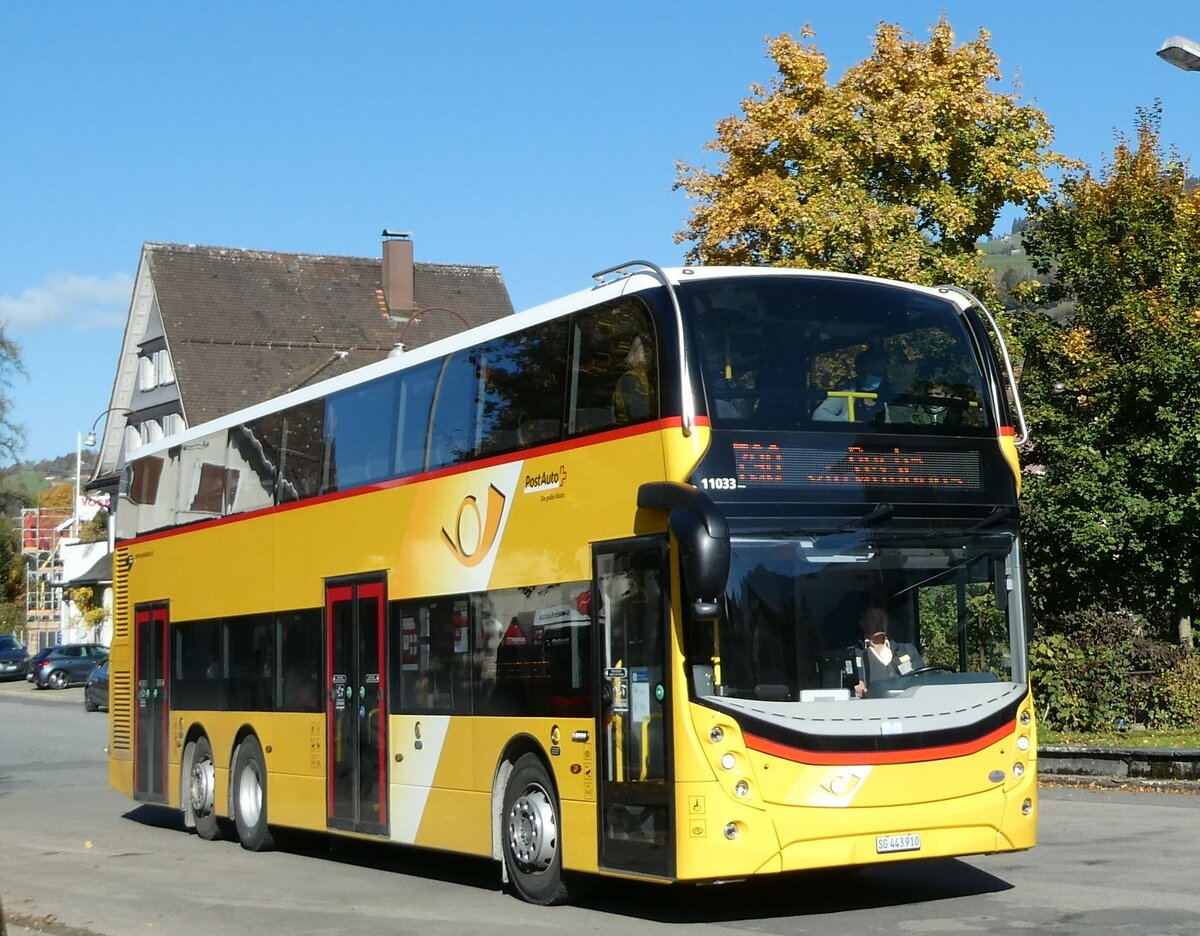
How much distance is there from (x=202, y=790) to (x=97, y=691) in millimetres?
31773

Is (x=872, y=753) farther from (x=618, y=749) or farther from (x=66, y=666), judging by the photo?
(x=66, y=666)

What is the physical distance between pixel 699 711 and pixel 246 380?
53879 millimetres

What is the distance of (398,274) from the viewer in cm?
6850

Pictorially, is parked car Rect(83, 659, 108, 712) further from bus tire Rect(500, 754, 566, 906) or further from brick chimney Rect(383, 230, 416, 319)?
bus tire Rect(500, 754, 566, 906)

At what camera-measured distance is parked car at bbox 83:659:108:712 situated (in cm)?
5000

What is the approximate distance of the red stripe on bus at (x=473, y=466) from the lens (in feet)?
38.5

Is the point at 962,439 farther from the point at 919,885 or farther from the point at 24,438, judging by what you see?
the point at 24,438

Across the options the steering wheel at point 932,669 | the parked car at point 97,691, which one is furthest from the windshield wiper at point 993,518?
the parked car at point 97,691

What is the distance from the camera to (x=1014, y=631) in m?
12.3

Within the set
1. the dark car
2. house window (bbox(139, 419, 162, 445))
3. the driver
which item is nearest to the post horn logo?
the driver

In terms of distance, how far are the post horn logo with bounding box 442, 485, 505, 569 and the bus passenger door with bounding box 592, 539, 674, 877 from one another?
1615 millimetres

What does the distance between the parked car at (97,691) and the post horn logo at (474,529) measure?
37491 millimetres

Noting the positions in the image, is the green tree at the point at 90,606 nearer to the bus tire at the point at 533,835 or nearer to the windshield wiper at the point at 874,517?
the bus tire at the point at 533,835

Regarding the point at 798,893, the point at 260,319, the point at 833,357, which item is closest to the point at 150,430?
the point at 260,319
